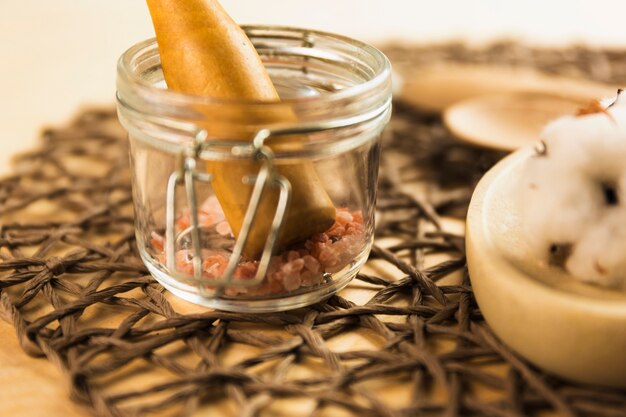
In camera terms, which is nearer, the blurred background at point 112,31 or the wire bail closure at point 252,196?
the wire bail closure at point 252,196

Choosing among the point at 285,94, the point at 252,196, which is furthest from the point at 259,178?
the point at 285,94

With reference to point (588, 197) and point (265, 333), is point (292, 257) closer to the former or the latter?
point (265, 333)

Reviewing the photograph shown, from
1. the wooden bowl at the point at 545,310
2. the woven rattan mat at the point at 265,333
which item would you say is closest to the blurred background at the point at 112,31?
the woven rattan mat at the point at 265,333

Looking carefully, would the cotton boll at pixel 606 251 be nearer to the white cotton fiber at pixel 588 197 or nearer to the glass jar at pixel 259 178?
the white cotton fiber at pixel 588 197

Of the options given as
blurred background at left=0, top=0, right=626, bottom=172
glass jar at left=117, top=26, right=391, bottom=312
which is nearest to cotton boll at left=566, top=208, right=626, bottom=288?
glass jar at left=117, top=26, right=391, bottom=312

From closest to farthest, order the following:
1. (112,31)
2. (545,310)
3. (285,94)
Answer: (545,310) < (285,94) < (112,31)

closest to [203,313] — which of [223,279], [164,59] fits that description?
[223,279]
